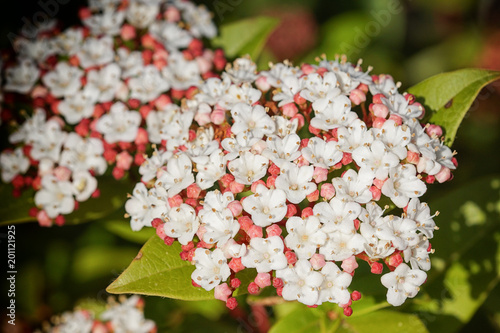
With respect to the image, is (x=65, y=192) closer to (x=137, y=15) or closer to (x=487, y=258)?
(x=137, y=15)

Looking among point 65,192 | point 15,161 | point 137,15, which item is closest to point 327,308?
point 65,192

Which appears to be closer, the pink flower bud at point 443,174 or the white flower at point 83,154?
the pink flower bud at point 443,174

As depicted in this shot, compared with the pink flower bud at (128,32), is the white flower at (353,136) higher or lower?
higher

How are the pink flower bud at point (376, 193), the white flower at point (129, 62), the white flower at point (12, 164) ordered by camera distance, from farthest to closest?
the white flower at point (129, 62) → the white flower at point (12, 164) → the pink flower bud at point (376, 193)

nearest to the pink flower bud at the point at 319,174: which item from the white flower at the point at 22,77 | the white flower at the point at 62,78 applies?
the white flower at the point at 62,78

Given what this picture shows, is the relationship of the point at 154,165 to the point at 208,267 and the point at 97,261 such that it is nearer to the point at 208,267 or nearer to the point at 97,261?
the point at 208,267

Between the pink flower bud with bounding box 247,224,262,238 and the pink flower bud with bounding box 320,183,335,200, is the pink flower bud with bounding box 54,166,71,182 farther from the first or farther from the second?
the pink flower bud with bounding box 320,183,335,200

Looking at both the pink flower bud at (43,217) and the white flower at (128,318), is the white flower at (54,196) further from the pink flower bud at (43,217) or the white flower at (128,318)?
the white flower at (128,318)

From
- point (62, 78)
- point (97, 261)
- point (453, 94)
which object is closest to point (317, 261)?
point (453, 94)
